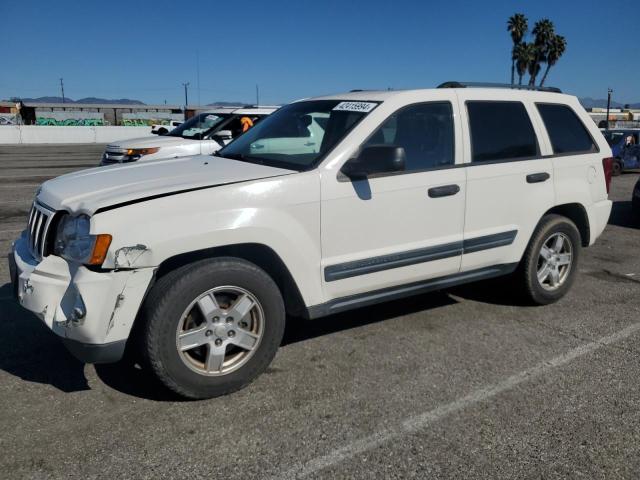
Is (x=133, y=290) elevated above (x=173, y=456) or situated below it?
above

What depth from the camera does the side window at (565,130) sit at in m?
4.94

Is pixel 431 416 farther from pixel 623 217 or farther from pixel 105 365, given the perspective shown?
pixel 623 217

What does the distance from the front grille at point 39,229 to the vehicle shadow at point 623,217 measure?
28.4ft

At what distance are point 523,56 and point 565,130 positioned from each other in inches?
2458

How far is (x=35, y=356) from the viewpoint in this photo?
394cm

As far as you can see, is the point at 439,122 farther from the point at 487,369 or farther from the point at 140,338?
the point at 140,338

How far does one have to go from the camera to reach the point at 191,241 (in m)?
3.14

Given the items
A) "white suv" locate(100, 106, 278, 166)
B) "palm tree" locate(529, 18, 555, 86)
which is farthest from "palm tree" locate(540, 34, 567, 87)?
"white suv" locate(100, 106, 278, 166)

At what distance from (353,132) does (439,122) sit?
2.70 ft

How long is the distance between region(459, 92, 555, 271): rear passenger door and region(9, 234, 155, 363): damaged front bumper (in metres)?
2.43

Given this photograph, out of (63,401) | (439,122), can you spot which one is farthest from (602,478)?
(63,401)

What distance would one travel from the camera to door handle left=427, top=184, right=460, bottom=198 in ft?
13.3

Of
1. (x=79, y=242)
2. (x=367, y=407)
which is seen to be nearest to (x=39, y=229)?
(x=79, y=242)

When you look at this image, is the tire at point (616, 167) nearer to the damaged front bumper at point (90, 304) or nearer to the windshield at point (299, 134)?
the windshield at point (299, 134)
